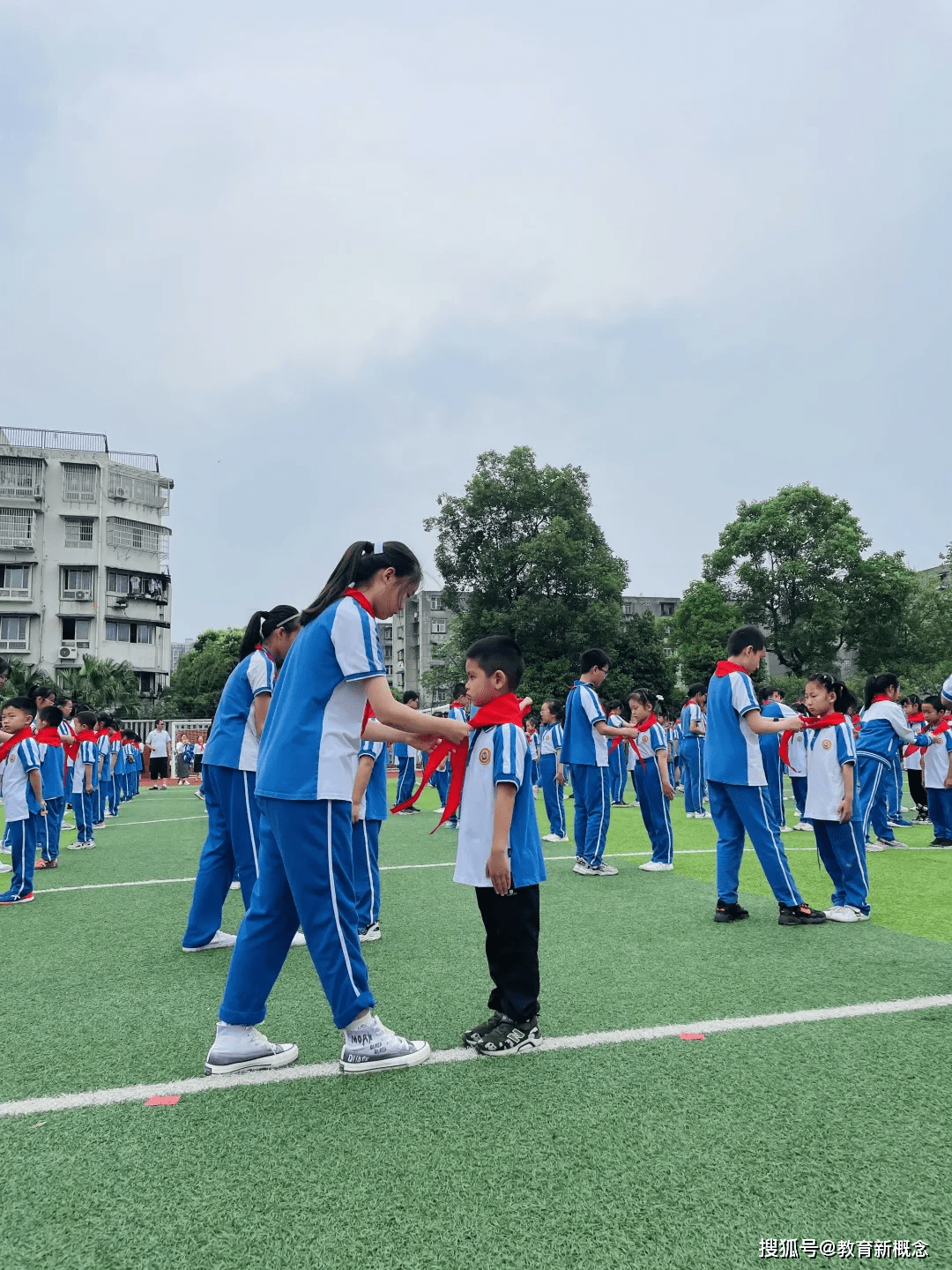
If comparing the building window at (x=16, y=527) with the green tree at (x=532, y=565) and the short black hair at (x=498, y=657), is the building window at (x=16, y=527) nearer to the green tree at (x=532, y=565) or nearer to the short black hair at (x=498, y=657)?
the green tree at (x=532, y=565)

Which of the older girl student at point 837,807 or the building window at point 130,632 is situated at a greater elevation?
the building window at point 130,632

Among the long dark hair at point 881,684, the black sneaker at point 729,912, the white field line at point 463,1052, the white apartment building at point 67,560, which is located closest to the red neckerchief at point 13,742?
the white field line at point 463,1052

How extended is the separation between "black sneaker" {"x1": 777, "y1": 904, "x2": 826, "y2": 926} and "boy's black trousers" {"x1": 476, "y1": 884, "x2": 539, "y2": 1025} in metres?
2.93

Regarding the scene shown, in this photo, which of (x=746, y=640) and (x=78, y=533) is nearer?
(x=746, y=640)

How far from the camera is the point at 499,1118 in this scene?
2869mm

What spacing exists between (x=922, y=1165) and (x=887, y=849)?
8.25 metres

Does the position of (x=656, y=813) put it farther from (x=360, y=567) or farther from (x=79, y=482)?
(x=79, y=482)

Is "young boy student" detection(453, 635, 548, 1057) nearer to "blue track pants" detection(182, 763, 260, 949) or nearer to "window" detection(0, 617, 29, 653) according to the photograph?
"blue track pants" detection(182, 763, 260, 949)

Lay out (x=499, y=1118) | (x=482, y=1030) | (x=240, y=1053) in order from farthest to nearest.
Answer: (x=482, y=1030) < (x=240, y=1053) < (x=499, y=1118)

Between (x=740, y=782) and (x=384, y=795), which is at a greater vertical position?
(x=740, y=782)

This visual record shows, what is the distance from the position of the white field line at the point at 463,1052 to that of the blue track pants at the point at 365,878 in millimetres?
2116

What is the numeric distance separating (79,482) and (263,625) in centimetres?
4896

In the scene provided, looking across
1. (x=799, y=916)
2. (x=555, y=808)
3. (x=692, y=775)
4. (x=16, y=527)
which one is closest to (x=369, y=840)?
(x=799, y=916)

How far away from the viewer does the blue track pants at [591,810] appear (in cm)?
838
